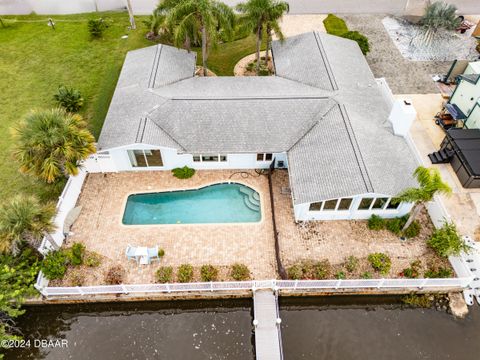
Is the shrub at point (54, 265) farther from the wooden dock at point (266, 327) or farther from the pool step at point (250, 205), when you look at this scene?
the pool step at point (250, 205)

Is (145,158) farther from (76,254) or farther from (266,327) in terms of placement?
(266,327)

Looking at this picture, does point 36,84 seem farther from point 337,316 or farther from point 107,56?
point 337,316

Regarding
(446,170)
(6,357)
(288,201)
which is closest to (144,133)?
(288,201)

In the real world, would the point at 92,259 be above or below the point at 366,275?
below

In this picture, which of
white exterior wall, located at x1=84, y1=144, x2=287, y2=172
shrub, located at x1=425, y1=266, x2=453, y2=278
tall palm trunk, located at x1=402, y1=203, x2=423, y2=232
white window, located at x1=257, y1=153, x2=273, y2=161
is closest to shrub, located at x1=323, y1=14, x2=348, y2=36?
white window, located at x1=257, y1=153, x2=273, y2=161

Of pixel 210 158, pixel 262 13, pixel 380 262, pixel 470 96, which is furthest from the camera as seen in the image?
pixel 262 13

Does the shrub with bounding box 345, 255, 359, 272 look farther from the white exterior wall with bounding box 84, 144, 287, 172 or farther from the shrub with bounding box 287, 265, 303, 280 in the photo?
the white exterior wall with bounding box 84, 144, 287, 172

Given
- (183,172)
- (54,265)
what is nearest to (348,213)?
(183,172)
